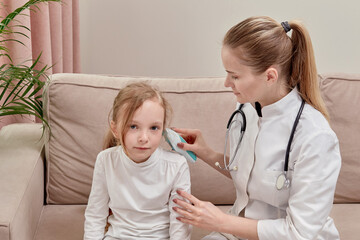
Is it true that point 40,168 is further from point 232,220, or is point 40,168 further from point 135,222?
point 232,220

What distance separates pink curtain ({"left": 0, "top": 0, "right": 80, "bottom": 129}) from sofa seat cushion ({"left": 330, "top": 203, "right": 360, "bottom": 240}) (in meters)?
1.40

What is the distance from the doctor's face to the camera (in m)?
1.50

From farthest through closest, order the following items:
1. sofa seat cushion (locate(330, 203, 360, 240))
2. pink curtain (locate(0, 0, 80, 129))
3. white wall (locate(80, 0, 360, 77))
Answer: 1. white wall (locate(80, 0, 360, 77))
2. pink curtain (locate(0, 0, 80, 129))
3. sofa seat cushion (locate(330, 203, 360, 240))

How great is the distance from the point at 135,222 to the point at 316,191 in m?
0.60

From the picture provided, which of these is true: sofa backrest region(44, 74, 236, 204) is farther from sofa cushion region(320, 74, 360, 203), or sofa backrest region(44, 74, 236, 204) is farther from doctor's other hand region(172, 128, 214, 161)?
sofa cushion region(320, 74, 360, 203)

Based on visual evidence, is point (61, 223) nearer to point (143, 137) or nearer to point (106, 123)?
point (106, 123)

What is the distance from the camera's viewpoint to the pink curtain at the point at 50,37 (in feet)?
7.64

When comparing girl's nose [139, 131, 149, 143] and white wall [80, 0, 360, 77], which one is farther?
white wall [80, 0, 360, 77]

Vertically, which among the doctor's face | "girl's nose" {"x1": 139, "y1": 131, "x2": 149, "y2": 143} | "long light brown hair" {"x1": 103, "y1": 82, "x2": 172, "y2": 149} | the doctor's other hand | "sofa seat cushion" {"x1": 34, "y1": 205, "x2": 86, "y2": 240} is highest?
the doctor's face

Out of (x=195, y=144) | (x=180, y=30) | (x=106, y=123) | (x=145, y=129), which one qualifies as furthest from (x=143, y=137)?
(x=180, y=30)

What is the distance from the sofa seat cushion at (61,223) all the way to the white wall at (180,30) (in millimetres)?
1310

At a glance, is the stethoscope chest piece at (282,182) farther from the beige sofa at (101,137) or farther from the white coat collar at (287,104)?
the beige sofa at (101,137)

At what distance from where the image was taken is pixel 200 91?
2131 mm

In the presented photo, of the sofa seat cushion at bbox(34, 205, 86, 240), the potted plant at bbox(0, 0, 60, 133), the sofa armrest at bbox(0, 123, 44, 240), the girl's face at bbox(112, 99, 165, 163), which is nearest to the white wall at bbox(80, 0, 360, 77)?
the potted plant at bbox(0, 0, 60, 133)
